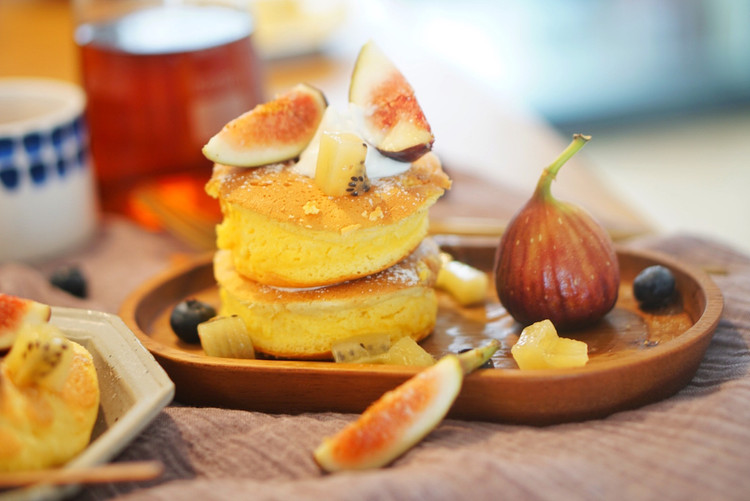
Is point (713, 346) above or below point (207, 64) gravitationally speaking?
below

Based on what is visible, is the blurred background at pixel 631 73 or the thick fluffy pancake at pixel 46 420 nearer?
the thick fluffy pancake at pixel 46 420

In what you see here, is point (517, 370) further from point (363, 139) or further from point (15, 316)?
point (15, 316)

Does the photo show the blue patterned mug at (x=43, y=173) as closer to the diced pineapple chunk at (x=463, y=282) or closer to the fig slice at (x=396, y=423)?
the diced pineapple chunk at (x=463, y=282)

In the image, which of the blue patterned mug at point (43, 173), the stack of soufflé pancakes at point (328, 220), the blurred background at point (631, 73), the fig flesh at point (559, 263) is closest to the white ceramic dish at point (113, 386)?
the stack of soufflé pancakes at point (328, 220)

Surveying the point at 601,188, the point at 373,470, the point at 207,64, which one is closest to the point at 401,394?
the point at 373,470

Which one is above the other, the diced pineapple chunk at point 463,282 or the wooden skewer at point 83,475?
the wooden skewer at point 83,475

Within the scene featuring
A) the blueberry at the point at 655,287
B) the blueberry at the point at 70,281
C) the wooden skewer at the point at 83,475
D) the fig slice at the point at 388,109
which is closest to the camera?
the wooden skewer at the point at 83,475

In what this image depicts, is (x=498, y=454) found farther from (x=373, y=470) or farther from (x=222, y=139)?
(x=222, y=139)
